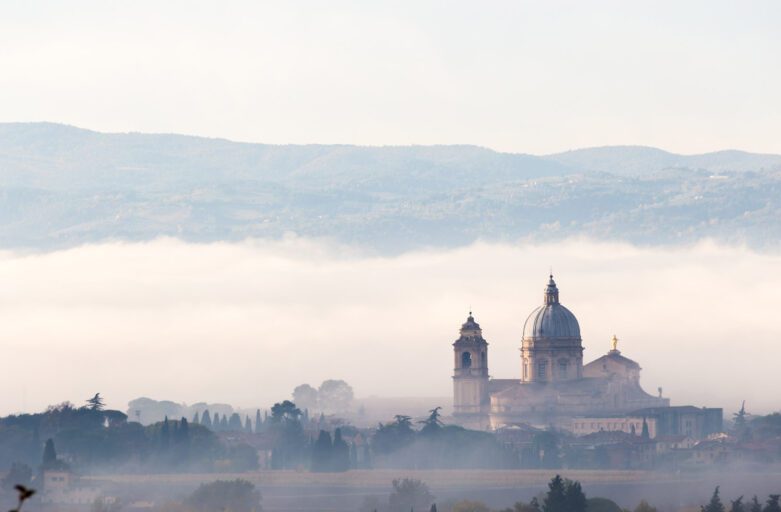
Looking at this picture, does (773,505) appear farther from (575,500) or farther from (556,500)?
(556,500)

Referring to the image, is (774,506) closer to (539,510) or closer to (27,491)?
(539,510)

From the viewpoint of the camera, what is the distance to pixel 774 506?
182m

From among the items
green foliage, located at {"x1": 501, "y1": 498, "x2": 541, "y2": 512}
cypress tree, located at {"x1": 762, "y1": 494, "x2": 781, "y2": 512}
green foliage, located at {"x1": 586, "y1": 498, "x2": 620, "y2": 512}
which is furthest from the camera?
green foliage, located at {"x1": 586, "y1": 498, "x2": 620, "y2": 512}

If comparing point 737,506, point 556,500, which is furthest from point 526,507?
point 737,506

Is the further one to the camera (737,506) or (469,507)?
Answer: (469,507)

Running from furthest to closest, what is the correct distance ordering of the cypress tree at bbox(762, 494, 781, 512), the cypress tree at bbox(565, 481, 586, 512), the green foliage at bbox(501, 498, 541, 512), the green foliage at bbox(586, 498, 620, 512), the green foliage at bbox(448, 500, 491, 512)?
the green foliage at bbox(448, 500, 491, 512) < the green foliage at bbox(586, 498, 620, 512) < the green foliage at bbox(501, 498, 541, 512) < the cypress tree at bbox(565, 481, 586, 512) < the cypress tree at bbox(762, 494, 781, 512)

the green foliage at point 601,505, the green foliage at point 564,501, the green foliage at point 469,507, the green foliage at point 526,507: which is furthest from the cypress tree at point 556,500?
the green foliage at point 469,507

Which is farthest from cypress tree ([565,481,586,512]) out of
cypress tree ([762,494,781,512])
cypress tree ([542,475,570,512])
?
cypress tree ([762,494,781,512])

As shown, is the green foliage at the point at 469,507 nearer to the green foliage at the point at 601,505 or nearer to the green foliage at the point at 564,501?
the green foliage at the point at 564,501

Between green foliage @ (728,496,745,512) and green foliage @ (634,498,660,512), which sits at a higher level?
green foliage @ (634,498,660,512)

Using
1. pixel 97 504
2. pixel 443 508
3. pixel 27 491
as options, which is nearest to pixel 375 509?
pixel 443 508

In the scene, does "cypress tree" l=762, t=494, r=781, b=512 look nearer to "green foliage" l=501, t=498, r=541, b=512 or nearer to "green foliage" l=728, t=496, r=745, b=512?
"green foliage" l=728, t=496, r=745, b=512

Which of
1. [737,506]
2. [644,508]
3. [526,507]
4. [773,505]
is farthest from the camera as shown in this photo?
[644,508]

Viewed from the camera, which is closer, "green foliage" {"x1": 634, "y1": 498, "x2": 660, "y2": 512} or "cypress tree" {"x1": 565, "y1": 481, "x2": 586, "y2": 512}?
"cypress tree" {"x1": 565, "y1": 481, "x2": 586, "y2": 512}
